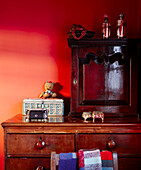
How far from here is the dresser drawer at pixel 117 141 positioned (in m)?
1.89

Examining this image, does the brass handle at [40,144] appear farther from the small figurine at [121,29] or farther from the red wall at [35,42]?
the small figurine at [121,29]

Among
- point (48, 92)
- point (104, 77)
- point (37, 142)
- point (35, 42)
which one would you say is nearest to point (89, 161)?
point (37, 142)

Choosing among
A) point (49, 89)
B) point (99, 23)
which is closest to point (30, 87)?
point (49, 89)

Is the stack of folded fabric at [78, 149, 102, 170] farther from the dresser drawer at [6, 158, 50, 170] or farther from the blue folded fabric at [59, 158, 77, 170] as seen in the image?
the dresser drawer at [6, 158, 50, 170]

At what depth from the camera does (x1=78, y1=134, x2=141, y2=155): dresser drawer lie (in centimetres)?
189

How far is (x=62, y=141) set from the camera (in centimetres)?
189

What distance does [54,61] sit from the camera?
2.66 m

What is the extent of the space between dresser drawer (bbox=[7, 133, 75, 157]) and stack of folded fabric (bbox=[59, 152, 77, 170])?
572 mm

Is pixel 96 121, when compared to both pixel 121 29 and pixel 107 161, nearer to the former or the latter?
pixel 107 161

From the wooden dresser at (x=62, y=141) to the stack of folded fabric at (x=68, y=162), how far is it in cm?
57

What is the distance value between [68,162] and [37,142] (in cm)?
66

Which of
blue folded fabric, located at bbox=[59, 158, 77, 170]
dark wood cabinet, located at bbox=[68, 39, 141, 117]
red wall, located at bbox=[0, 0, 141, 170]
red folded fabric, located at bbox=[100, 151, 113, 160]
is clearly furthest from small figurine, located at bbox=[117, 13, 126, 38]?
blue folded fabric, located at bbox=[59, 158, 77, 170]

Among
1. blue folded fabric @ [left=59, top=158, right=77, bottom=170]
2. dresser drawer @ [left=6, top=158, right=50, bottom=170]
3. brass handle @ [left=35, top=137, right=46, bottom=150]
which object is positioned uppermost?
blue folded fabric @ [left=59, top=158, right=77, bottom=170]

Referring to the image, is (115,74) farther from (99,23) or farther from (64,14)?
(64,14)
